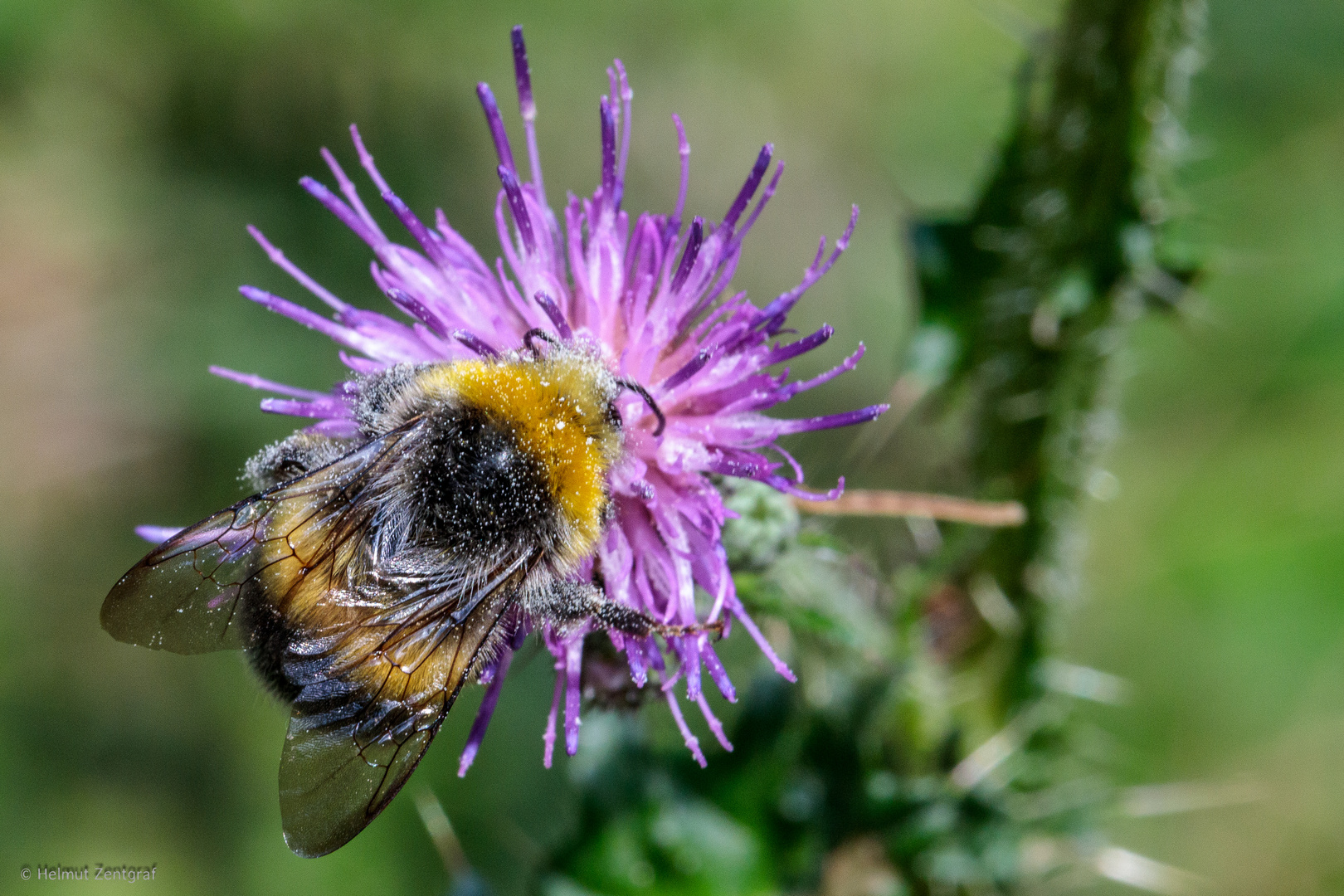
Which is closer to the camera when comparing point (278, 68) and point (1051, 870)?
point (1051, 870)

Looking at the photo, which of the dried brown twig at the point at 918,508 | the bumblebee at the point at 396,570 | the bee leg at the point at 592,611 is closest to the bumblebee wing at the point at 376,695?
the bumblebee at the point at 396,570

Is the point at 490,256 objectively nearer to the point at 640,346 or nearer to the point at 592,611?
the point at 640,346

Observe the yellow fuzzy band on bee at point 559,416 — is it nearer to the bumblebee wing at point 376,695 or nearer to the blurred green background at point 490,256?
the bumblebee wing at point 376,695

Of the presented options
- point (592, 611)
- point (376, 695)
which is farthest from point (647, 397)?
point (376, 695)

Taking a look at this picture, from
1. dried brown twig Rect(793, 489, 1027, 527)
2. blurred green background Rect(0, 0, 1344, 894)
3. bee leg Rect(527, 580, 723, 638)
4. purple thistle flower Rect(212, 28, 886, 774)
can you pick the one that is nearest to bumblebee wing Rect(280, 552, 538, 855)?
bee leg Rect(527, 580, 723, 638)

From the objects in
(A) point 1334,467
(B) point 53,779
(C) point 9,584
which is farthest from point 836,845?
(C) point 9,584

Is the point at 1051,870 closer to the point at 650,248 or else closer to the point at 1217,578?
the point at 1217,578

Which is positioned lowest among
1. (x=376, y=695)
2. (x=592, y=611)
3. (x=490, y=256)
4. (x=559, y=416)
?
(x=490, y=256)
